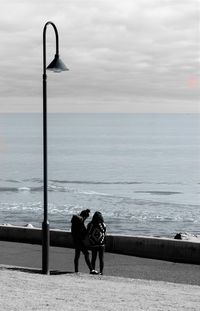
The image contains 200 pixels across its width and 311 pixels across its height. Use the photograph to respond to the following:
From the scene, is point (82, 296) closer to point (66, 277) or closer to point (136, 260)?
point (66, 277)

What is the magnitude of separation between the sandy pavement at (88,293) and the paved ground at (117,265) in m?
1.13

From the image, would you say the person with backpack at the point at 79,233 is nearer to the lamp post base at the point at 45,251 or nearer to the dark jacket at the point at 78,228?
the dark jacket at the point at 78,228

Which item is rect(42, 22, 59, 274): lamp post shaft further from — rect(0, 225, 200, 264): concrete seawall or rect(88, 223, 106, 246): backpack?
rect(0, 225, 200, 264): concrete seawall

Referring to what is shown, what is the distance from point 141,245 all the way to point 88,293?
20.9ft

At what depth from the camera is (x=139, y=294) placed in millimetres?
11539

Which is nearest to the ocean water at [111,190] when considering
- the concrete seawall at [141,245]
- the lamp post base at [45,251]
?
the concrete seawall at [141,245]

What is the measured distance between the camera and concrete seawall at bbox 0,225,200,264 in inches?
657

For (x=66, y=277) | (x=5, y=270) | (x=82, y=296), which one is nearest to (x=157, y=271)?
(x=66, y=277)

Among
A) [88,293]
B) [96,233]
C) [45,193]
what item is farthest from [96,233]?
[88,293]

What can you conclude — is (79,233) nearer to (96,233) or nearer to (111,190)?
(96,233)

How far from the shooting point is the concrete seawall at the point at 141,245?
16688mm

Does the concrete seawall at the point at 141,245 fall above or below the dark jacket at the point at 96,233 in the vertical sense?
below

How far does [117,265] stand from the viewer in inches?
640

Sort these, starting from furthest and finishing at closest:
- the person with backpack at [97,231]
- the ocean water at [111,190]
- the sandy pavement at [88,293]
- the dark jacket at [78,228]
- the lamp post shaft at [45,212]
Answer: the ocean water at [111,190]
the lamp post shaft at [45,212]
the dark jacket at [78,228]
the person with backpack at [97,231]
the sandy pavement at [88,293]
